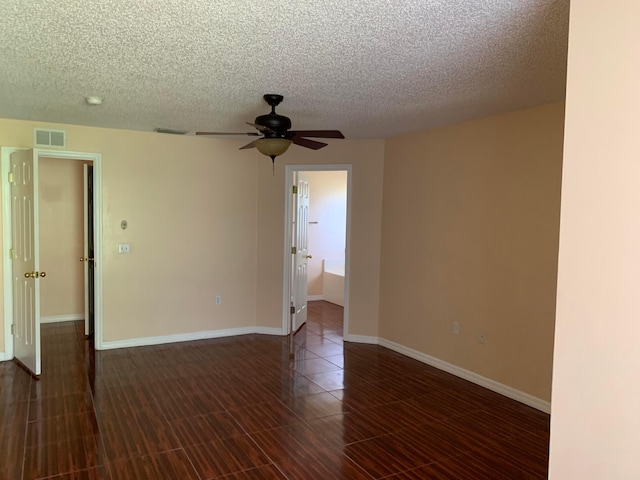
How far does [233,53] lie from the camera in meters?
2.58

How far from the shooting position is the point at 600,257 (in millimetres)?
1533

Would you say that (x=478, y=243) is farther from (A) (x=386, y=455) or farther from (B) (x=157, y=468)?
(B) (x=157, y=468)

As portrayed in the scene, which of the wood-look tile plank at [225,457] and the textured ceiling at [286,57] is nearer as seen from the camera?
the textured ceiling at [286,57]

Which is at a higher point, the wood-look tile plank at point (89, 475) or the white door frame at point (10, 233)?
the white door frame at point (10, 233)

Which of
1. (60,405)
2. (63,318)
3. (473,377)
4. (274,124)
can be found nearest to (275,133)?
(274,124)

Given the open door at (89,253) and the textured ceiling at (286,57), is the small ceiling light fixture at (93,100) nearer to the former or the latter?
the textured ceiling at (286,57)

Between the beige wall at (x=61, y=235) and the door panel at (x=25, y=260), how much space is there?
1701mm

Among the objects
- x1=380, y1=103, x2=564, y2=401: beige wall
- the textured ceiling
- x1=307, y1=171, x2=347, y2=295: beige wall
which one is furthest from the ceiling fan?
x1=307, y1=171, x2=347, y2=295: beige wall

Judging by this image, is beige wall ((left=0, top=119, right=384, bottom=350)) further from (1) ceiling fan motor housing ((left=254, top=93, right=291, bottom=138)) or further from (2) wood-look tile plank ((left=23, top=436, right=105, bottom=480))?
(2) wood-look tile plank ((left=23, top=436, right=105, bottom=480))

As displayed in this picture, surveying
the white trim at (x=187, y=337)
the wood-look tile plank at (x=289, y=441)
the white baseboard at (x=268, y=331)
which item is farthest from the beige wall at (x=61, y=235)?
the wood-look tile plank at (x=289, y=441)

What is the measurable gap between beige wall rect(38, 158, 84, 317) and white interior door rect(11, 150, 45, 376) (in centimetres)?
170

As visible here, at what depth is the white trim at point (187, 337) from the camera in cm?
501

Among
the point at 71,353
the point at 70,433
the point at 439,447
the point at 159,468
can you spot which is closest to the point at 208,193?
the point at 71,353

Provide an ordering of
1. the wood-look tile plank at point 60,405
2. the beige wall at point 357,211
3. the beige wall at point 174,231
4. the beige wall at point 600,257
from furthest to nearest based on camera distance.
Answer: the beige wall at point 357,211
the beige wall at point 174,231
the wood-look tile plank at point 60,405
the beige wall at point 600,257
